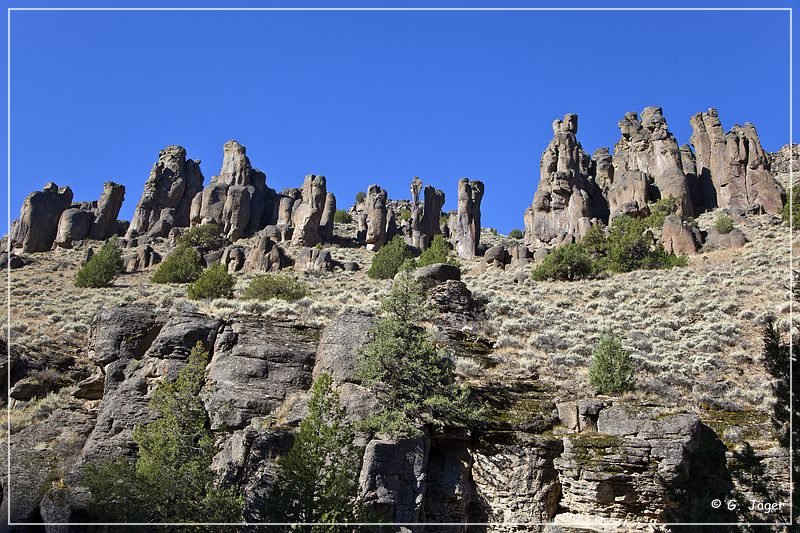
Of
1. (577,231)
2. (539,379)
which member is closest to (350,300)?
(539,379)

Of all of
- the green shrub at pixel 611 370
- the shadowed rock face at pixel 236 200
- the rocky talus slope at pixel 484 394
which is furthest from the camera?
the shadowed rock face at pixel 236 200

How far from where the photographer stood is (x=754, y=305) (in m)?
32.1

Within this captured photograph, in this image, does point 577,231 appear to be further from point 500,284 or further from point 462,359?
point 462,359

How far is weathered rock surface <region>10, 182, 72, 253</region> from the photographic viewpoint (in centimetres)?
6656

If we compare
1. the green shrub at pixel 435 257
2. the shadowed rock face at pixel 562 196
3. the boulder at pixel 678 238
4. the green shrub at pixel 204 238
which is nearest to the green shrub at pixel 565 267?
the green shrub at pixel 435 257

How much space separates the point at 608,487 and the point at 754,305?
21.2 metres

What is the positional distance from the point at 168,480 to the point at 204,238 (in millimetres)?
55546

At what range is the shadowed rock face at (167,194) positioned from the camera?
247 ft

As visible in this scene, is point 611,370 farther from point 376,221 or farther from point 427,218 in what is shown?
point 427,218

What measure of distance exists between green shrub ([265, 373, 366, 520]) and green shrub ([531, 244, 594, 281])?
3395 cm

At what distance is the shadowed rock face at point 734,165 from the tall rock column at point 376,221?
3551 centimetres

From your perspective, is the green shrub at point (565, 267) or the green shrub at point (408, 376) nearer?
the green shrub at point (408, 376)

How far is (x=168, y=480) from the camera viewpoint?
13789 millimetres

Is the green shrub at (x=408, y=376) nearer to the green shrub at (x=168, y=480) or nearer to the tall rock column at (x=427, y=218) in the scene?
the green shrub at (x=168, y=480)
